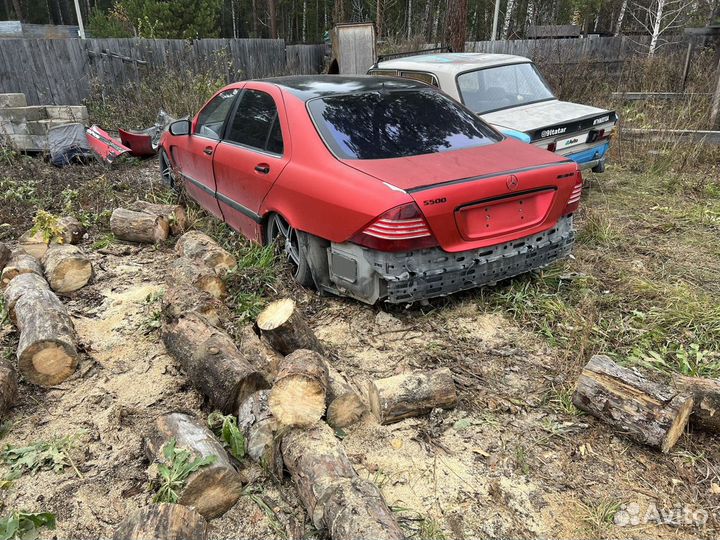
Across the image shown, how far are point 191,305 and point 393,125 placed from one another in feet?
6.55

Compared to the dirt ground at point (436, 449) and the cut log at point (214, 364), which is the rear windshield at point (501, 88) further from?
the cut log at point (214, 364)

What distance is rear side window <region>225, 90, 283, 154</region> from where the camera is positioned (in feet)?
13.5

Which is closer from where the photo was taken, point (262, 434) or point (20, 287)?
point (262, 434)

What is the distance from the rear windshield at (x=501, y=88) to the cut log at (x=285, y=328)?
4.19 metres

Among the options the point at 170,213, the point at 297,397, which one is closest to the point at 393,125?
the point at 297,397

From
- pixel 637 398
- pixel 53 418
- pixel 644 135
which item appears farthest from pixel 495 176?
pixel 644 135

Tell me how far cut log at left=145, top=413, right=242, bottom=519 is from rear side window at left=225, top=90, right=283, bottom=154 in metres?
2.30

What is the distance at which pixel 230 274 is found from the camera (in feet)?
13.4

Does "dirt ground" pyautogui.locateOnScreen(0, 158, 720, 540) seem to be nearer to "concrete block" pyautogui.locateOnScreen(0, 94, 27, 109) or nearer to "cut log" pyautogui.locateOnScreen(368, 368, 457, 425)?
"cut log" pyautogui.locateOnScreen(368, 368, 457, 425)

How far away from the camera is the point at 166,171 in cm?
668

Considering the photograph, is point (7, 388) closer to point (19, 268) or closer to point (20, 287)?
point (20, 287)

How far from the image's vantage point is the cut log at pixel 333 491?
6.37ft

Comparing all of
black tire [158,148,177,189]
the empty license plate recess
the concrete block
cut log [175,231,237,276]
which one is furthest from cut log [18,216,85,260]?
the concrete block

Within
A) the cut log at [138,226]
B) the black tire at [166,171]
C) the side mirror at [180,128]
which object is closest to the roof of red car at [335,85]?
the side mirror at [180,128]
